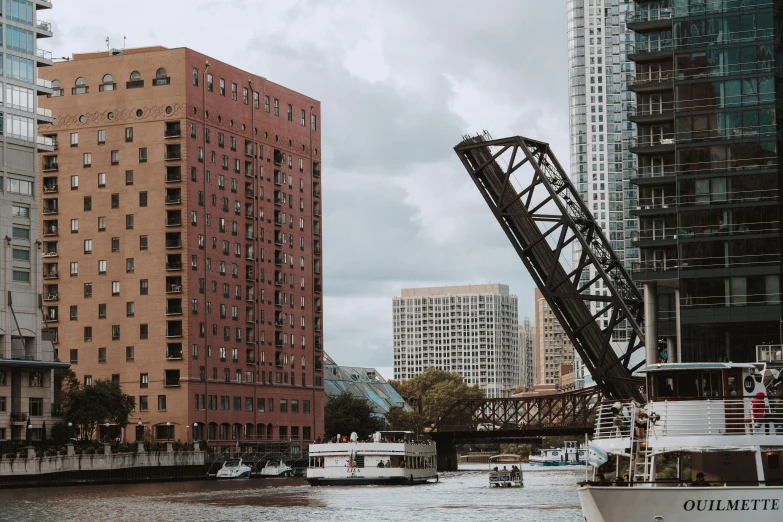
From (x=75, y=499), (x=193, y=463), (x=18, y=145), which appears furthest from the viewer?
(x=193, y=463)

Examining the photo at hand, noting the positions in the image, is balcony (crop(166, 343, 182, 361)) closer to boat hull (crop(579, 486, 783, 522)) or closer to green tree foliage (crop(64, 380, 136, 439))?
green tree foliage (crop(64, 380, 136, 439))

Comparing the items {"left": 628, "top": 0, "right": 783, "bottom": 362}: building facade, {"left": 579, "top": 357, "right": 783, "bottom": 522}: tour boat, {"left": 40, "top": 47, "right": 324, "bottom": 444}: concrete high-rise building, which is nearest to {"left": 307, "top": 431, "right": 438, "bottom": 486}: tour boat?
{"left": 628, "top": 0, "right": 783, "bottom": 362}: building facade

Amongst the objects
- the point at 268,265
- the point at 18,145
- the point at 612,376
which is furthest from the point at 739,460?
the point at 268,265

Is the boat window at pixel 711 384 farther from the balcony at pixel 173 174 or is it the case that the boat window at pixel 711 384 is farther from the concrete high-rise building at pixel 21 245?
the balcony at pixel 173 174

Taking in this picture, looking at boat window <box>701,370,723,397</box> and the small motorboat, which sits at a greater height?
boat window <box>701,370,723,397</box>

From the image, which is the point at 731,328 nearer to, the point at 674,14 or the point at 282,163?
the point at 674,14

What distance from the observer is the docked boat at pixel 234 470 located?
371 feet

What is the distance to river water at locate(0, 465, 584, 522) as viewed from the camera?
56656 mm

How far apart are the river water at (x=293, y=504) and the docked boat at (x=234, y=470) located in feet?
72.5

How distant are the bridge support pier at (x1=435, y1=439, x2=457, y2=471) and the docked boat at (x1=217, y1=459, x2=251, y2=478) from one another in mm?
26576

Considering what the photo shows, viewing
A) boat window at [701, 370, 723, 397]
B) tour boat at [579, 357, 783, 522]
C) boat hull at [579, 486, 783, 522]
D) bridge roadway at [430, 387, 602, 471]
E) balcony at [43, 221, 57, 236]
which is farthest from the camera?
balcony at [43, 221, 57, 236]

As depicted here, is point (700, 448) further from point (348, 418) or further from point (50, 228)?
point (348, 418)

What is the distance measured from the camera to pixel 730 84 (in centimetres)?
7044

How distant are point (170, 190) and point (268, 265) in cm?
1661
